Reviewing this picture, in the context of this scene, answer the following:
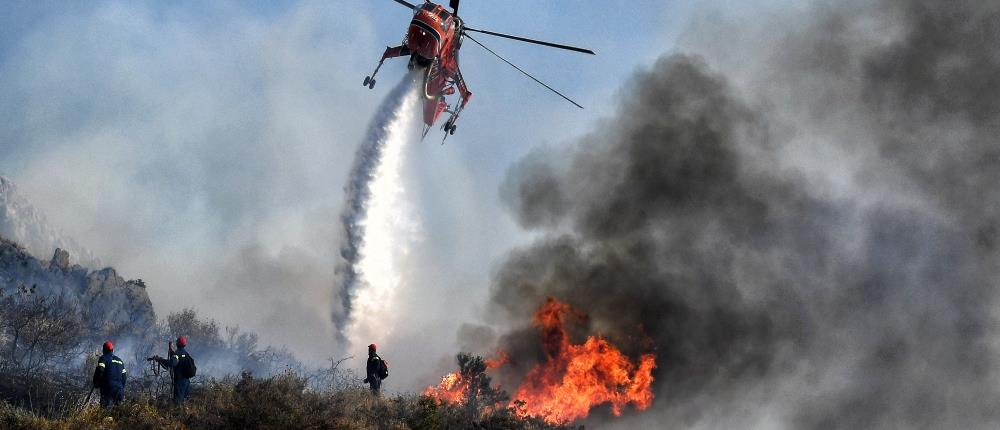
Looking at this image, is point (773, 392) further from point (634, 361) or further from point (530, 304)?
point (530, 304)

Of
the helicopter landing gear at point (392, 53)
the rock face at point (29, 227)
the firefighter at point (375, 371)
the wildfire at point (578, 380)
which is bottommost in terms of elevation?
the firefighter at point (375, 371)

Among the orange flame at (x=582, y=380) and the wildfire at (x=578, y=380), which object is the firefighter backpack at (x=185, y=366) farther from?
the orange flame at (x=582, y=380)

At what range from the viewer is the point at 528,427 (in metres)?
18.6

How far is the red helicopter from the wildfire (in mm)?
9293

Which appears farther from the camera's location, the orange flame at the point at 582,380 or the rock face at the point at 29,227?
the rock face at the point at 29,227

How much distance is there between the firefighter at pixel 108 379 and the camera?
587 inches

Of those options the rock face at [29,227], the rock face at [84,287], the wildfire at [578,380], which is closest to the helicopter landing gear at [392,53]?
the wildfire at [578,380]

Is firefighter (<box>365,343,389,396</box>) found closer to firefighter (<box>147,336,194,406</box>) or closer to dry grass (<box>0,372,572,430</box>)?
dry grass (<box>0,372,572,430</box>)

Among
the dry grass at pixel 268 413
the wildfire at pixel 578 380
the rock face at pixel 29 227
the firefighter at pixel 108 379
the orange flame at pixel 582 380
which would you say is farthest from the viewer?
the rock face at pixel 29 227

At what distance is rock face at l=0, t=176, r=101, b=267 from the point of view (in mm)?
160750

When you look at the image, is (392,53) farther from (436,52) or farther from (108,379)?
(108,379)

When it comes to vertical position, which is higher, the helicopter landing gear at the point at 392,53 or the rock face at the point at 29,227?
the rock face at the point at 29,227

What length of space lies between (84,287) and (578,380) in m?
47.8

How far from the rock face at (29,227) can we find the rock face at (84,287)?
105 metres
